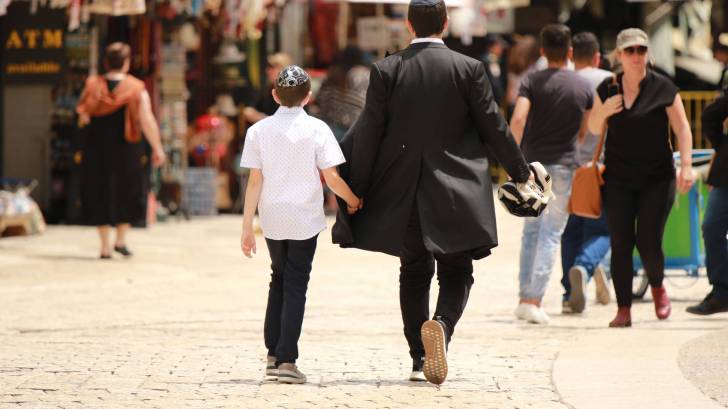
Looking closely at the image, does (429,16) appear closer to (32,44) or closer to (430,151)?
(430,151)

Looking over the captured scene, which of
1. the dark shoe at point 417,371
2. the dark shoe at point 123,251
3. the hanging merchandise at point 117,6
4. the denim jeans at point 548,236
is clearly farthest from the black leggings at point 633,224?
the hanging merchandise at point 117,6

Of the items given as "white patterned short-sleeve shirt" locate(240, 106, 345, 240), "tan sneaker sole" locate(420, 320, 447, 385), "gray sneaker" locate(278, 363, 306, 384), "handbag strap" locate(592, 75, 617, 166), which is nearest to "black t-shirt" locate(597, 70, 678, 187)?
"handbag strap" locate(592, 75, 617, 166)

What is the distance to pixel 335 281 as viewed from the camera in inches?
568

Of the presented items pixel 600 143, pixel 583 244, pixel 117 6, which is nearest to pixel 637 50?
pixel 600 143

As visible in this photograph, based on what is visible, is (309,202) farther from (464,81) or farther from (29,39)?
(29,39)

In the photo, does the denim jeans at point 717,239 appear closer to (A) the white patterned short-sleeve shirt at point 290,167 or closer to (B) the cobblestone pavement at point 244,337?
(B) the cobblestone pavement at point 244,337

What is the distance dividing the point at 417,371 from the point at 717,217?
12.2 feet

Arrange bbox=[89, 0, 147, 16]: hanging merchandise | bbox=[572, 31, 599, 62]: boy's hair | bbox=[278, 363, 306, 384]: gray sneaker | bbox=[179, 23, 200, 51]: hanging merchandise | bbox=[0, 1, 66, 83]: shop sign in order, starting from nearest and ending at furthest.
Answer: bbox=[278, 363, 306, 384]: gray sneaker
bbox=[572, 31, 599, 62]: boy's hair
bbox=[89, 0, 147, 16]: hanging merchandise
bbox=[0, 1, 66, 83]: shop sign
bbox=[179, 23, 200, 51]: hanging merchandise

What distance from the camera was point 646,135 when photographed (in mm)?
10648

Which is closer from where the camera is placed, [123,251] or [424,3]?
[424,3]

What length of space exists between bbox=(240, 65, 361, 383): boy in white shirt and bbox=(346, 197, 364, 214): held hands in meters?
0.22

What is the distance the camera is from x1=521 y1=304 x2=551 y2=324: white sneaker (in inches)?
442

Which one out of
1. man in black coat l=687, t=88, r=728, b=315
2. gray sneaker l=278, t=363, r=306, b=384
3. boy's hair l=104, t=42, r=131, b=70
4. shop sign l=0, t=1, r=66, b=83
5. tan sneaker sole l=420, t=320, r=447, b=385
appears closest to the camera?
tan sneaker sole l=420, t=320, r=447, b=385

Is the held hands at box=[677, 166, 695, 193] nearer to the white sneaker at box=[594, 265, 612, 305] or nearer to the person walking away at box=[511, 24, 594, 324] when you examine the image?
the person walking away at box=[511, 24, 594, 324]
